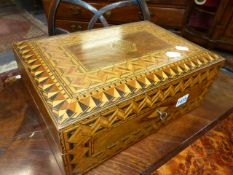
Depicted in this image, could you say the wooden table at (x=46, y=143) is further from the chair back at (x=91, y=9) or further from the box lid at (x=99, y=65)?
the chair back at (x=91, y=9)

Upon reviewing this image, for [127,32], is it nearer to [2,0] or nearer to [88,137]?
[88,137]

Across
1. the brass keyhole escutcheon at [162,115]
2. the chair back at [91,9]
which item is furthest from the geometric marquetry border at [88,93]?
the chair back at [91,9]

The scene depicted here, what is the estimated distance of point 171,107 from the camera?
573mm

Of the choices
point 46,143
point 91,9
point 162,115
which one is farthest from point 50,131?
point 91,9

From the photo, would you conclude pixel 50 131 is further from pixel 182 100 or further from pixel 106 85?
pixel 182 100

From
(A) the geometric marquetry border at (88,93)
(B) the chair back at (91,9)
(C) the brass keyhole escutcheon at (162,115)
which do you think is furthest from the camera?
(B) the chair back at (91,9)

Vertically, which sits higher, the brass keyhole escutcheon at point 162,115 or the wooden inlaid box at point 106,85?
the wooden inlaid box at point 106,85

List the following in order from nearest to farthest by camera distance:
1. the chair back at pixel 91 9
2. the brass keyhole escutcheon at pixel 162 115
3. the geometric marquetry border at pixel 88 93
Result: the geometric marquetry border at pixel 88 93 → the brass keyhole escutcheon at pixel 162 115 → the chair back at pixel 91 9

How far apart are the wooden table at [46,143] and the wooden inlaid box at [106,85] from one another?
0.03 meters

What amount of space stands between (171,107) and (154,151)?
0.15 metres

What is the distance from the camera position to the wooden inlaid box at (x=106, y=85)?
391mm

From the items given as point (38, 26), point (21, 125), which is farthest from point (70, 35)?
point (38, 26)

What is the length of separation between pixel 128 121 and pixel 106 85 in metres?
0.11

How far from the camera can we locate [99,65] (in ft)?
1.65
